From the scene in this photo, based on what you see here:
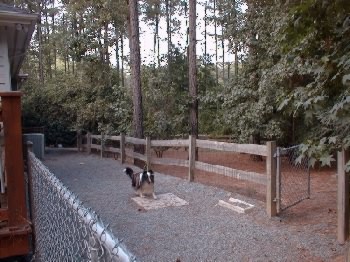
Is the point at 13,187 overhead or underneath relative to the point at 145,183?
overhead

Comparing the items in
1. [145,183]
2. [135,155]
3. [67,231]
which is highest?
[67,231]

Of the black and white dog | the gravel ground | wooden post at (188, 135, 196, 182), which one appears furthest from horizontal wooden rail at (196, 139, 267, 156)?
the black and white dog

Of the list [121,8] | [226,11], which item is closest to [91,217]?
[226,11]

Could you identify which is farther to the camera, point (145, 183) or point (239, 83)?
point (239, 83)

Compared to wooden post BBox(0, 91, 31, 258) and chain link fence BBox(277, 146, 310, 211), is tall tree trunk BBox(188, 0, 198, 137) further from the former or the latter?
wooden post BBox(0, 91, 31, 258)

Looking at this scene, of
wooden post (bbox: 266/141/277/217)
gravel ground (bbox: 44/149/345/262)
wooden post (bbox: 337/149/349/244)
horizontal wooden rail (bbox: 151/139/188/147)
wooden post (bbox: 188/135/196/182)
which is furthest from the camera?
horizontal wooden rail (bbox: 151/139/188/147)

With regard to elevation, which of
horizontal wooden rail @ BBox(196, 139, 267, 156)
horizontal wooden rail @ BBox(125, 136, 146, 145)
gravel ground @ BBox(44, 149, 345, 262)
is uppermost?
horizontal wooden rail @ BBox(196, 139, 267, 156)

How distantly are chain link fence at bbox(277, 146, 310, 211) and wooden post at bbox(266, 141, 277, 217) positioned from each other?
71mm

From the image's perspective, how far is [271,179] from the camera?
6.33 meters

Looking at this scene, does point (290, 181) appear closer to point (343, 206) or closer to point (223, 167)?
point (223, 167)

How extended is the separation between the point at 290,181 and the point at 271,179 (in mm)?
3082

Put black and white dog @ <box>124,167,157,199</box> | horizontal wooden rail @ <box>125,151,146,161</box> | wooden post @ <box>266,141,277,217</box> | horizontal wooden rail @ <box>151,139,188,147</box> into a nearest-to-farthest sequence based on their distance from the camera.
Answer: wooden post @ <box>266,141,277,217</box>, black and white dog @ <box>124,167,157,199</box>, horizontal wooden rail @ <box>151,139,188,147</box>, horizontal wooden rail @ <box>125,151,146,161</box>

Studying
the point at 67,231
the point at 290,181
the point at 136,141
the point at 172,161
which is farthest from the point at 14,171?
the point at 136,141

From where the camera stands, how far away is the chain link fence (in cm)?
634
